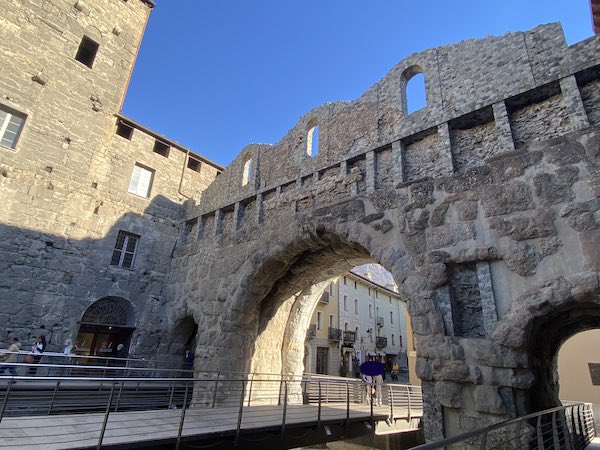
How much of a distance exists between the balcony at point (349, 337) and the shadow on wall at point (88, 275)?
13.0m

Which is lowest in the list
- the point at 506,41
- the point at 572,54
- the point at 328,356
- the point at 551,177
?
the point at 328,356

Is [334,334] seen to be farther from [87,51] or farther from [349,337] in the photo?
[87,51]

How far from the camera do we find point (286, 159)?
8344 millimetres

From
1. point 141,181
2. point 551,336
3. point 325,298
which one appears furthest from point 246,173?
point 325,298

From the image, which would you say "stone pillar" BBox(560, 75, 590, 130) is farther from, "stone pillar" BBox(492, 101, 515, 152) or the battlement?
"stone pillar" BBox(492, 101, 515, 152)

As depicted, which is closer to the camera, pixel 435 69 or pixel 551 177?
pixel 551 177

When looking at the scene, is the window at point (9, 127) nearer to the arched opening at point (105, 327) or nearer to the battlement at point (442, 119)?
the arched opening at point (105, 327)

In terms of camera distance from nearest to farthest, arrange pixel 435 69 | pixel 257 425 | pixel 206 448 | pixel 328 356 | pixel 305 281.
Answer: pixel 206 448 → pixel 257 425 → pixel 435 69 → pixel 305 281 → pixel 328 356

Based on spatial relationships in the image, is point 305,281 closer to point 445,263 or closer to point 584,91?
point 445,263

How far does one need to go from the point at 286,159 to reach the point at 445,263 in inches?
184

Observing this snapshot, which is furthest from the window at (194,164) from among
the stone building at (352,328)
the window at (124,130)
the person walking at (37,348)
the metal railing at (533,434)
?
the metal railing at (533,434)

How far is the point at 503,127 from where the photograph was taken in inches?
204

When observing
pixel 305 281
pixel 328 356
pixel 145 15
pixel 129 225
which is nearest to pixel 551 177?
pixel 305 281

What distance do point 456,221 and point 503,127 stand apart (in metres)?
1.59
